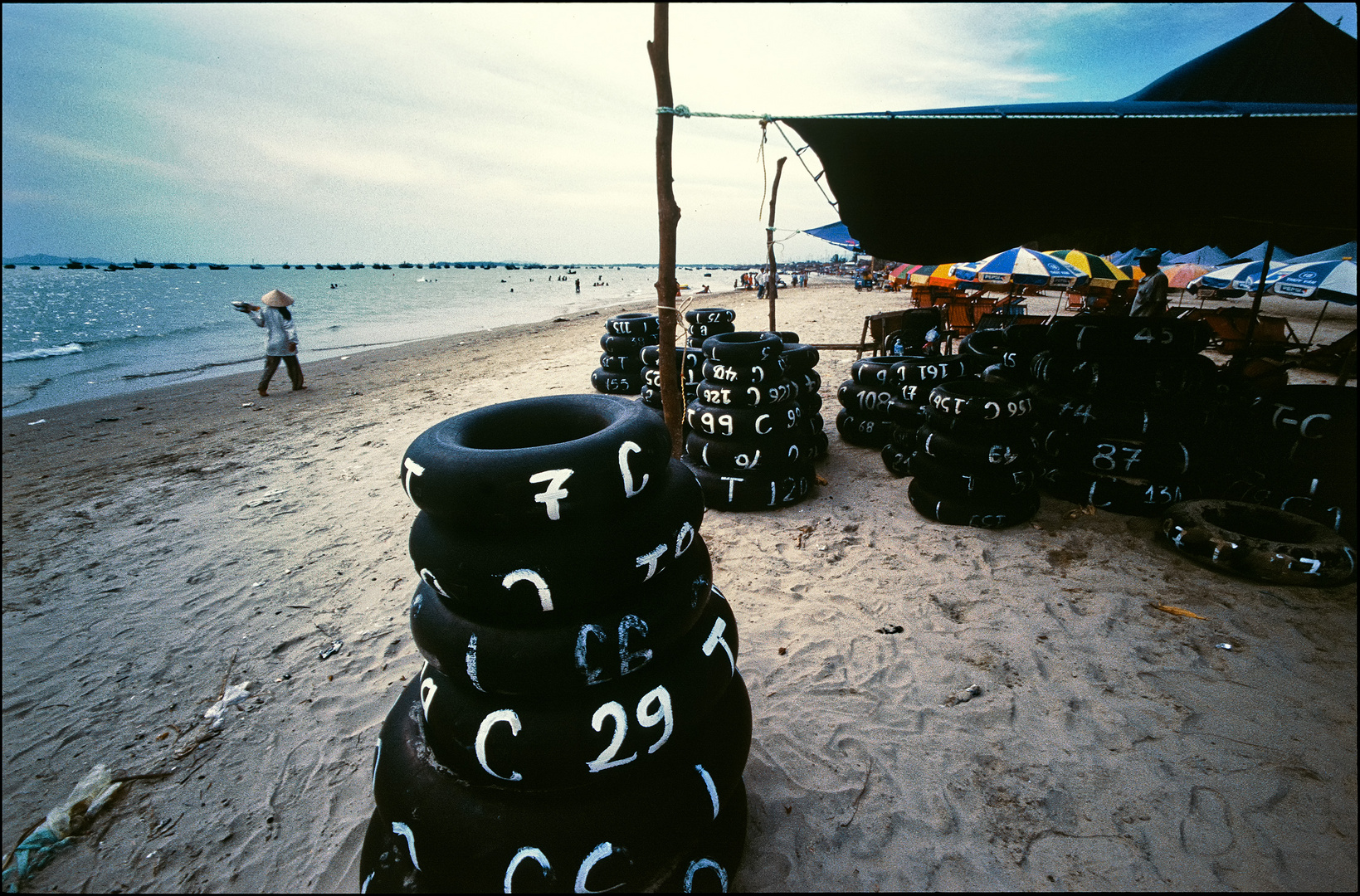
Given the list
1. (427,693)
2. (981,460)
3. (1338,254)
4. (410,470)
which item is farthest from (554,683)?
(1338,254)

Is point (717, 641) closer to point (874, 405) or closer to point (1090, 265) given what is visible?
point (874, 405)

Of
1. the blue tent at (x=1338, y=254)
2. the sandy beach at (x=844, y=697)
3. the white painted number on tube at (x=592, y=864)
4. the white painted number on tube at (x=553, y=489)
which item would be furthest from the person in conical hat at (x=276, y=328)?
the blue tent at (x=1338, y=254)

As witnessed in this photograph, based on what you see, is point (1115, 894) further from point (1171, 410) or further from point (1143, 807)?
point (1171, 410)

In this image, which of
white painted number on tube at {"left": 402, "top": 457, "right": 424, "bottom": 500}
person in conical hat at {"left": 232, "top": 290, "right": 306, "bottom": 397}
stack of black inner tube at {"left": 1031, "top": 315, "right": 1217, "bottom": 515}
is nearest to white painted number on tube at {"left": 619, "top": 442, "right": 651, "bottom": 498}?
white painted number on tube at {"left": 402, "top": 457, "right": 424, "bottom": 500}

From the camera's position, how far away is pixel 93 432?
37.6 feet

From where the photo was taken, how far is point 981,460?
5.43 metres

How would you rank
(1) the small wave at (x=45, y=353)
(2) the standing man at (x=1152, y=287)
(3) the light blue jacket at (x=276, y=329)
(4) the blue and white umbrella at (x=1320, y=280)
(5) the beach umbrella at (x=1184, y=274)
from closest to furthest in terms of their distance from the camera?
(2) the standing man at (x=1152, y=287) → (4) the blue and white umbrella at (x=1320, y=280) → (3) the light blue jacket at (x=276, y=329) → (5) the beach umbrella at (x=1184, y=274) → (1) the small wave at (x=45, y=353)

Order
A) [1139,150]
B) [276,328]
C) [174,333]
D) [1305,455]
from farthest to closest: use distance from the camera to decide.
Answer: [174,333] < [276,328] < [1305,455] < [1139,150]

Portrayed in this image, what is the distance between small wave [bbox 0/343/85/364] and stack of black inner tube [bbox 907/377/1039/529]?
3562cm

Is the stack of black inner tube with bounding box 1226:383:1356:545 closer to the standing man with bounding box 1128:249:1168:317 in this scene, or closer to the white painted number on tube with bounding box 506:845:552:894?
the standing man with bounding box 1128:249:1168:317

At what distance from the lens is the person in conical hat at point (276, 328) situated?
1174cm

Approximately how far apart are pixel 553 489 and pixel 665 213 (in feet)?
12.9

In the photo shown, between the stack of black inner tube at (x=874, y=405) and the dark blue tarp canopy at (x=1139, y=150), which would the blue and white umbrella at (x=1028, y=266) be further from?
the stack of black inner tube at (x=874, y=405)

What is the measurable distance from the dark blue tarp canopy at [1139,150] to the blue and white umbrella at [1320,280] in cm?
958
